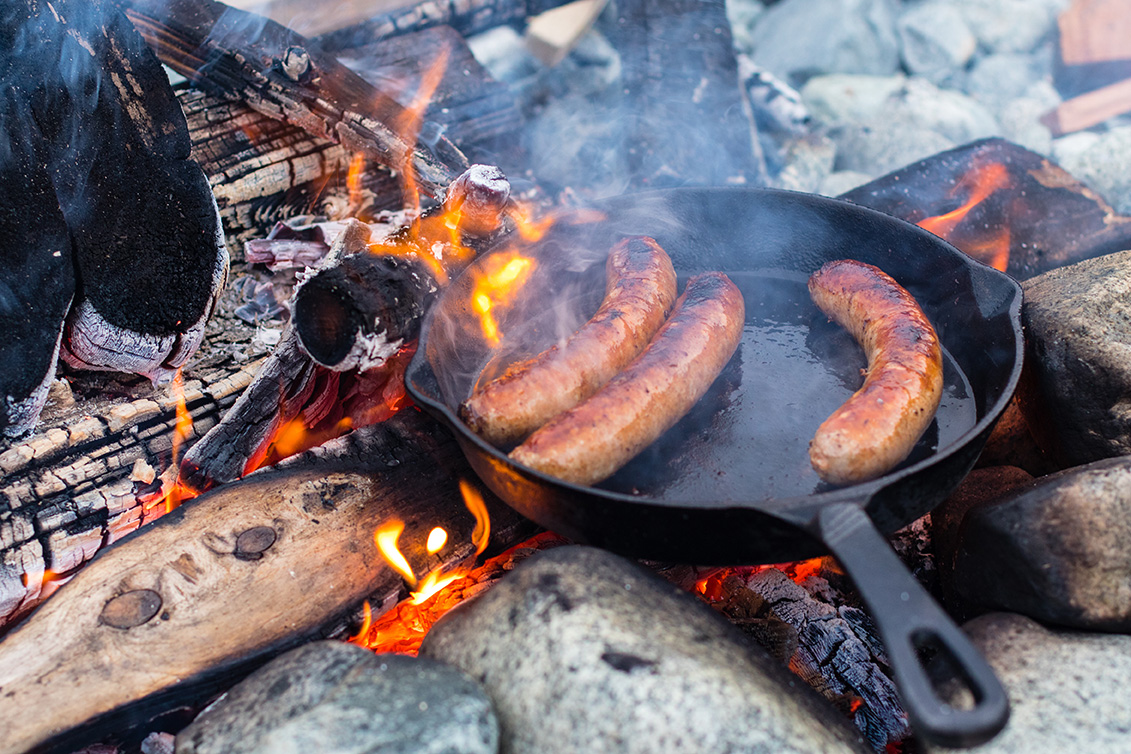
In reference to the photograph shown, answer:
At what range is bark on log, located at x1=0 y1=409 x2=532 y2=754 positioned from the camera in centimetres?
201

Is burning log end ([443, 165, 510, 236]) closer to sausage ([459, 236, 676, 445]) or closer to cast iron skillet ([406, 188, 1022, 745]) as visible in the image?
cast iron skillet ([406, 188, 1022, 745])

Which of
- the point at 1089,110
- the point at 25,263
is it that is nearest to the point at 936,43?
the point at 1089,110

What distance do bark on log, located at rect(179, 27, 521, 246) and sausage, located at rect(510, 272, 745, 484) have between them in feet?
7.40

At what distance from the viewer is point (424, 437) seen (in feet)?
9.39

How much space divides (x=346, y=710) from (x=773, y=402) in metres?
1.86

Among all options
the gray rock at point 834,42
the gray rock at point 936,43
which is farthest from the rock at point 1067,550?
the gray rock at point 936,43

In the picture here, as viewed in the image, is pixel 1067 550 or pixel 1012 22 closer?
pixel 1067 550

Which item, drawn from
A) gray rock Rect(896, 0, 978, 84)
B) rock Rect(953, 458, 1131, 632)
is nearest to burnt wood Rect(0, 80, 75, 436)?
rock Rect(953, 458, 1131, 632)

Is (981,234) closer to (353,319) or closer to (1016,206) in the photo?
(1016,206)

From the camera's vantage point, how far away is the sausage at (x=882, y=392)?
7.04 feet

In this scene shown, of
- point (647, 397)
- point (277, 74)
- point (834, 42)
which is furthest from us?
point (834, 42)

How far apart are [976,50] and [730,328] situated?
752 centimetres

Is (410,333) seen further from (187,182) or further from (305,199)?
(305,199)

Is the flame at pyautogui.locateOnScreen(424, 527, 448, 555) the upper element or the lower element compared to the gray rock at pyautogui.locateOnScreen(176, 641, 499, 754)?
lower
